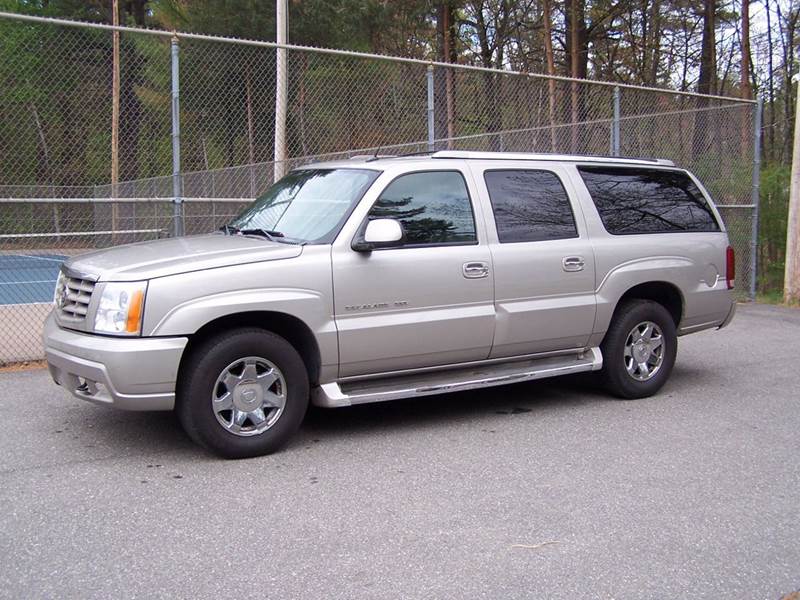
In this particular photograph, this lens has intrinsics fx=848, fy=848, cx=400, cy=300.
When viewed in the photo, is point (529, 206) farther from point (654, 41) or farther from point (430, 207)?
A: point (654, 41)

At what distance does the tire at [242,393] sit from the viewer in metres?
5.12

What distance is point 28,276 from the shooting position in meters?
18.6

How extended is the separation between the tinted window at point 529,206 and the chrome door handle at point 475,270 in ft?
1.00

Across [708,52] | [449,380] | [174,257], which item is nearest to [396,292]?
[449,380]

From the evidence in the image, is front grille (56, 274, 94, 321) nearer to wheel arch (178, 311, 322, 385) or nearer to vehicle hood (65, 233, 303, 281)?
vehicle hood (65, 233, 303, 281)

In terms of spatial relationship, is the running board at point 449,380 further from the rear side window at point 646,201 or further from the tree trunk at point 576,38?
the tree trunk at point 576,38

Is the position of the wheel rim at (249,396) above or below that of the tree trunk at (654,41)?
below

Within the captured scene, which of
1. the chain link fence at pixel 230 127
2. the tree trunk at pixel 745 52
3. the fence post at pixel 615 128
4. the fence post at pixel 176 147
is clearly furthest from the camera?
the tree trunk at pixel 745 52

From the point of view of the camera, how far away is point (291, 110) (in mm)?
11367

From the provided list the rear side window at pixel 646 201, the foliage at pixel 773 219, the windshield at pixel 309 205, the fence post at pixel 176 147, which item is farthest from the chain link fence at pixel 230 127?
the rear side window at pixel 646 201

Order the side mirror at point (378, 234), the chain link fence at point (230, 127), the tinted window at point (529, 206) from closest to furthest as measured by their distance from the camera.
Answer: the side mirror at point (378, 234) → the tinted window at point (529, 206) → the chain link fence at point (230, 127)

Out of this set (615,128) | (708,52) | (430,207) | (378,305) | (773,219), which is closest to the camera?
(378,305)

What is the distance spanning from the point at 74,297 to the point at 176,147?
308 centimetres

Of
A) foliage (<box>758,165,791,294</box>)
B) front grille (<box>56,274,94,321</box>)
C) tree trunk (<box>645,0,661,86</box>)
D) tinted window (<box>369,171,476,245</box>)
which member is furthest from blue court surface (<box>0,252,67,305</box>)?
tree trunk (<box>645,0,661,86</box>)
